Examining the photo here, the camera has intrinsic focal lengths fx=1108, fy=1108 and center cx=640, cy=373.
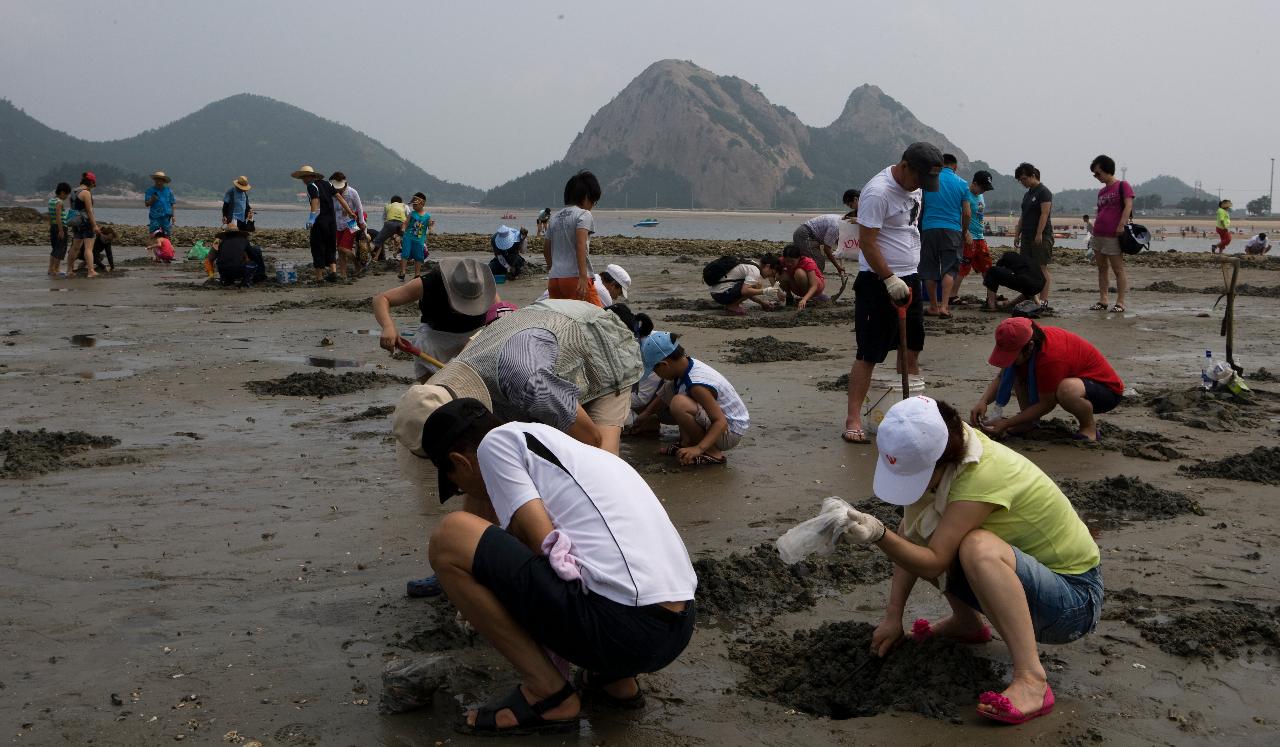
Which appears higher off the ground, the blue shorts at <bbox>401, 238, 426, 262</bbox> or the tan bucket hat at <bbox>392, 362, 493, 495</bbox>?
the blue shorts at <bbox>401, 238, 426, 262</bbox>

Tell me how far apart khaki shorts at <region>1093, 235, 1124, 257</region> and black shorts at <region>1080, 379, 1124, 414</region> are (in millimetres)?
→ 6321

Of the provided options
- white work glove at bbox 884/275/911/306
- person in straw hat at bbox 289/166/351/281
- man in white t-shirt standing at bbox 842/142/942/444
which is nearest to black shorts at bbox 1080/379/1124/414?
man in white t-shirt standing at bbox 842/142/942/444

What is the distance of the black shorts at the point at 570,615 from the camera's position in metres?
2.97

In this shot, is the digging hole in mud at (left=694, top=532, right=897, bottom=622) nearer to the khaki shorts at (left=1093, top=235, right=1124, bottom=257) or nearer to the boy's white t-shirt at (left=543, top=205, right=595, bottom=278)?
the boy's white t-shirt at (left=543, top=205, right=595, bottom=278)

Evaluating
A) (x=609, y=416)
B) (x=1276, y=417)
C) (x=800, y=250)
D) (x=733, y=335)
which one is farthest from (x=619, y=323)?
(x=800, y=250)

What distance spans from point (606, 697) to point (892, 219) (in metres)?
4.09

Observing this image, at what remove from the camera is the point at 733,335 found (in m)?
11.2

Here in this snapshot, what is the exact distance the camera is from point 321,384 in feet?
27.0

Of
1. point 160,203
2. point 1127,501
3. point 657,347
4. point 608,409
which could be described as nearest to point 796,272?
point 657,347

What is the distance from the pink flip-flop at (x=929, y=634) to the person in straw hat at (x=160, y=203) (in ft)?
58.7

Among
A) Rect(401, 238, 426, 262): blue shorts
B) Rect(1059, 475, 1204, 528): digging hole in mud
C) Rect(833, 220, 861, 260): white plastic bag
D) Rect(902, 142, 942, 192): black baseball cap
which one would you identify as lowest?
Rect(1059, 475, 1204, 528): digging hole in mud

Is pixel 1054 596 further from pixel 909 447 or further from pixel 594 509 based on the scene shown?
pixel 594 509

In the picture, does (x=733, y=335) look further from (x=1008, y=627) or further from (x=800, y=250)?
(x=1008, y=627)

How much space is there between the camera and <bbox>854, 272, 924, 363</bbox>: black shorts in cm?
648
